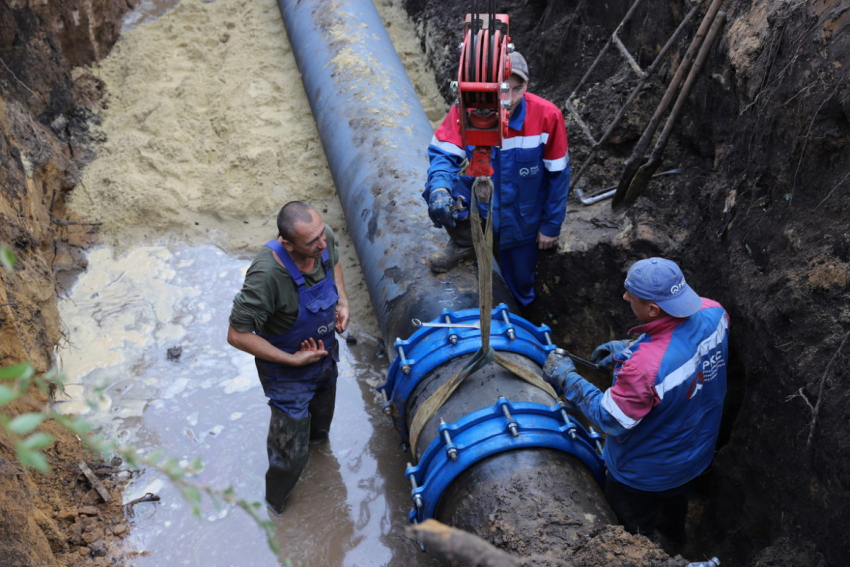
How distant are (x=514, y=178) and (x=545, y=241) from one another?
49 centimetres

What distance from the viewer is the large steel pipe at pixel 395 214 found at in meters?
2.88

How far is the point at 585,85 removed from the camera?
5.27 meters

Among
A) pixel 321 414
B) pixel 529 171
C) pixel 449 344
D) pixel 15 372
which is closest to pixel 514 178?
pixel 529 171

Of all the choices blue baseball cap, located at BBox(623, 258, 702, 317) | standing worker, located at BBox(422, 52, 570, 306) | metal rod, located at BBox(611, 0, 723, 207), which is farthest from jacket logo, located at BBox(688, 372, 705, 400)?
metal rod, located at BBox(611, 0, 723, 207)

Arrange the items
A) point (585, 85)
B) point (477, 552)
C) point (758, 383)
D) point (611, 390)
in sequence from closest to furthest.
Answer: point (477, 552)
point (611, 390)
point (758, 383)
point (585, 85)

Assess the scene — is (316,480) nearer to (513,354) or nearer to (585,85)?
(513,354)

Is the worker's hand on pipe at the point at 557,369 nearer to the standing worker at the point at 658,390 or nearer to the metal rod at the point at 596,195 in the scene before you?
the standing worker at the point at 658,390

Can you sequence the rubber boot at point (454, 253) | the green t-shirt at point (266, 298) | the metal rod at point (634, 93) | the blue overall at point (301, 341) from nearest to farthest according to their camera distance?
the green t-shirt at point (266, 298), the blue overall at point (301, 341), the rubber boot at point (454, 253), the metal rod at point (634, 93)

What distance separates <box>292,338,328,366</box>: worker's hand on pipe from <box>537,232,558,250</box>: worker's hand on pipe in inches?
56.8

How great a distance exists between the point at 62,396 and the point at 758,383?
3.97 metres

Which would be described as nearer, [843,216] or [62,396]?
[843,216]

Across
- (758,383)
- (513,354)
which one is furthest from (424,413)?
(758,383)

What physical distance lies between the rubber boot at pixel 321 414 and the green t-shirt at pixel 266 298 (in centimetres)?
71

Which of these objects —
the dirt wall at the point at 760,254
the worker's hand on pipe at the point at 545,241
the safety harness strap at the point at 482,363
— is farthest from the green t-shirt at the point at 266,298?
the dirt wall at the point at 760,254
